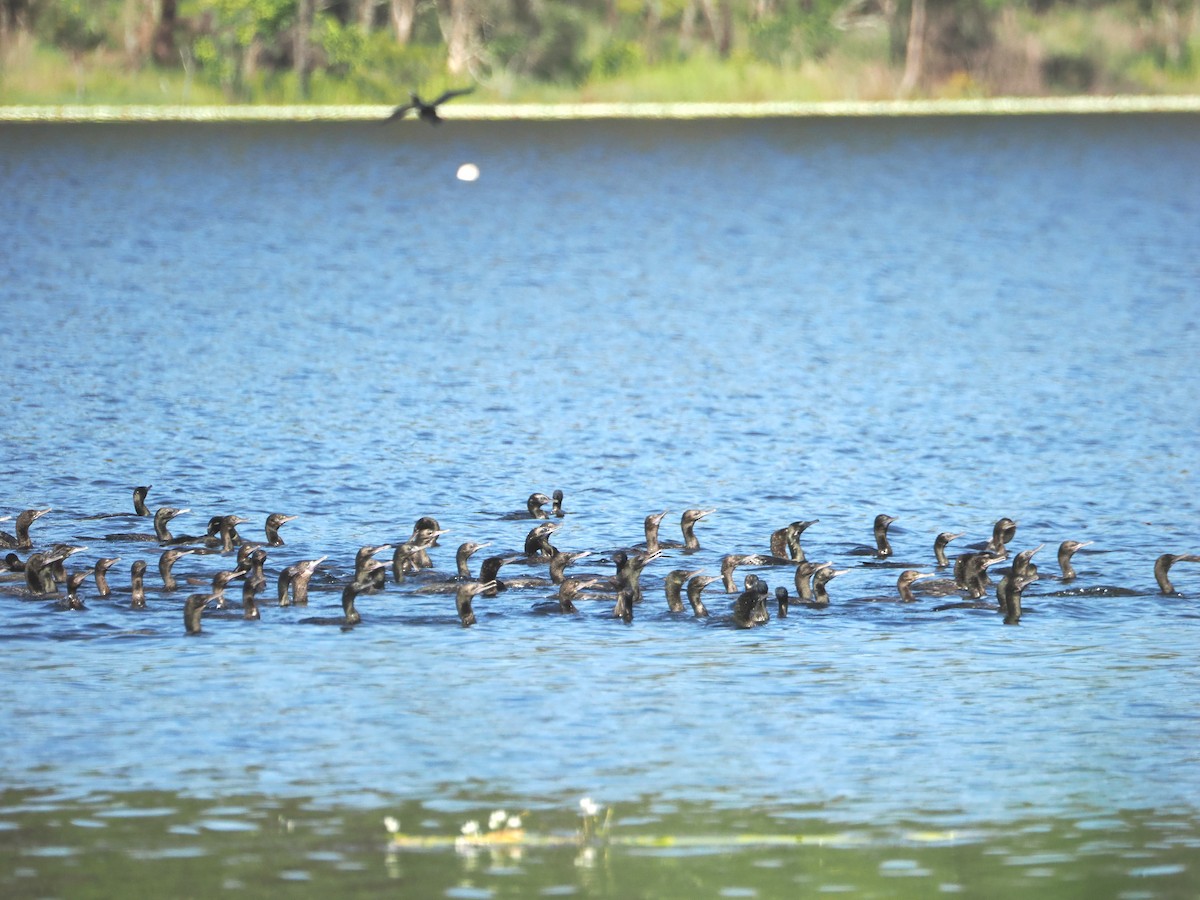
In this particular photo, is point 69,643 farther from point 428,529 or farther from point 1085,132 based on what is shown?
point 1085,132

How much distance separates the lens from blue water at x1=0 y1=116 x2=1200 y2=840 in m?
15.7

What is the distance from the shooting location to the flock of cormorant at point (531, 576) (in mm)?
19766

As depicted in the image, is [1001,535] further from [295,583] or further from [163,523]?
[163,523]

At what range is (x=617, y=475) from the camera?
2766 centimetres

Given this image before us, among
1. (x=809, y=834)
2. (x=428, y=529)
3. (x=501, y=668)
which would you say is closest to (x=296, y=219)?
(x=428, y=529)

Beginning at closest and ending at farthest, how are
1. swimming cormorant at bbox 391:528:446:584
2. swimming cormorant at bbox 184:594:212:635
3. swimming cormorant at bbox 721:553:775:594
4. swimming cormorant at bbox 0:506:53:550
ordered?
swimming cormorant at bbox 184:594:212:635 → swimming cormorant at bbox 391:528:446:584 → swimming cormorant at bbox 721:553:775:594 → swimming cormorant at bbox 0:506:53:550

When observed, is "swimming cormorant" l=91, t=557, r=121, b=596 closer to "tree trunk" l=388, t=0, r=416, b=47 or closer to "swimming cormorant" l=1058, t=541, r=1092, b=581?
"swimming cormorant" l=1058, t=541, r=1092, b=581

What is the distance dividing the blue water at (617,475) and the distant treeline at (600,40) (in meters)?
33.4

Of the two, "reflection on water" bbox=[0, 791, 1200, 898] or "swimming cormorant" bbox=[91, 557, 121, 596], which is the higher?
"swimming cormorant" bbox=[91, 557, 121, 596]

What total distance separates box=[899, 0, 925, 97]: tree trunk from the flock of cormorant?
83233 mm

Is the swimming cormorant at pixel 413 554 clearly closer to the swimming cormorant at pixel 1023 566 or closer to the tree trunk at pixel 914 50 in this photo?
the swimming cormorant at pixel 1023 566

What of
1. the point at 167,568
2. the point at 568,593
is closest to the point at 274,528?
the point at 167,568

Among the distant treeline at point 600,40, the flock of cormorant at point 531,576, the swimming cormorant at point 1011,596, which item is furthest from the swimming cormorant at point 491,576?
the distant treeline at point 600,40

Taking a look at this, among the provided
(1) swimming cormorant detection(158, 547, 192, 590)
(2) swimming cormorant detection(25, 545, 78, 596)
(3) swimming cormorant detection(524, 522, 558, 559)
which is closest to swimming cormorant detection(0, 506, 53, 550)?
(2) swimming cormorant detection(25, 545, 78, 596)
